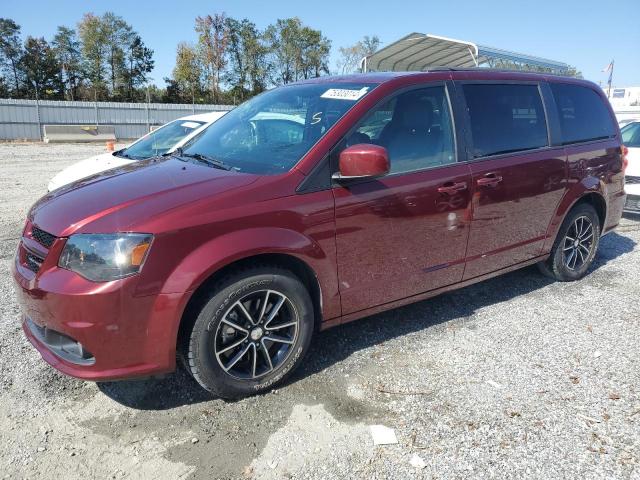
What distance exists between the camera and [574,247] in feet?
16.1

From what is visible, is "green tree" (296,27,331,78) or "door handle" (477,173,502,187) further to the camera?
"green tree" (296,27,331,78)

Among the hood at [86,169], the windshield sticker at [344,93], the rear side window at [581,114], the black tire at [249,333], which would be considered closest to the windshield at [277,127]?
the windshield sticker at [344,93]

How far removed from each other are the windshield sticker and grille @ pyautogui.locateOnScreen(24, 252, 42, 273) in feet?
6.99

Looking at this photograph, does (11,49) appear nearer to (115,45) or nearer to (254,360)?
(115,45)

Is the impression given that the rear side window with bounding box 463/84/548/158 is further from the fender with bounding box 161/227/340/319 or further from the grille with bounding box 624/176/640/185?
the grille with bounding box 624/176/640/185

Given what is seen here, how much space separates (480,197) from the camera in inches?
146

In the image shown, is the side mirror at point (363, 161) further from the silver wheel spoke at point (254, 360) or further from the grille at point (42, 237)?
the grille at point (42, 237)

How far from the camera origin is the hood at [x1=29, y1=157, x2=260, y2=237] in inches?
100

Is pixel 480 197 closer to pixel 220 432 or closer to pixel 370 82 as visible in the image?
pixel 370 82

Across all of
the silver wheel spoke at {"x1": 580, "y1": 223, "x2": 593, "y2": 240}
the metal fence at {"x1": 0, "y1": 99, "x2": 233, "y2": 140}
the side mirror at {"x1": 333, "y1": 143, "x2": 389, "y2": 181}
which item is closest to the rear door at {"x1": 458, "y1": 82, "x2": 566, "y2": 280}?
the silver wheel spoke at {"x1": 580, "y1": 223, "x2": 593, "y2": 240}

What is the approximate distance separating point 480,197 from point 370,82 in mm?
1199

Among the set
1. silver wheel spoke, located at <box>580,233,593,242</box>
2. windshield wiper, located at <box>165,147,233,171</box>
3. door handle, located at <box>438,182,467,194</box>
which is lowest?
silver wheel spoke, located at <box>580,233,593,242</box>

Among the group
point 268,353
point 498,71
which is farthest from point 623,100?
point 268,353

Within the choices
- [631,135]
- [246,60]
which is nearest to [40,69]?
[246,60]
